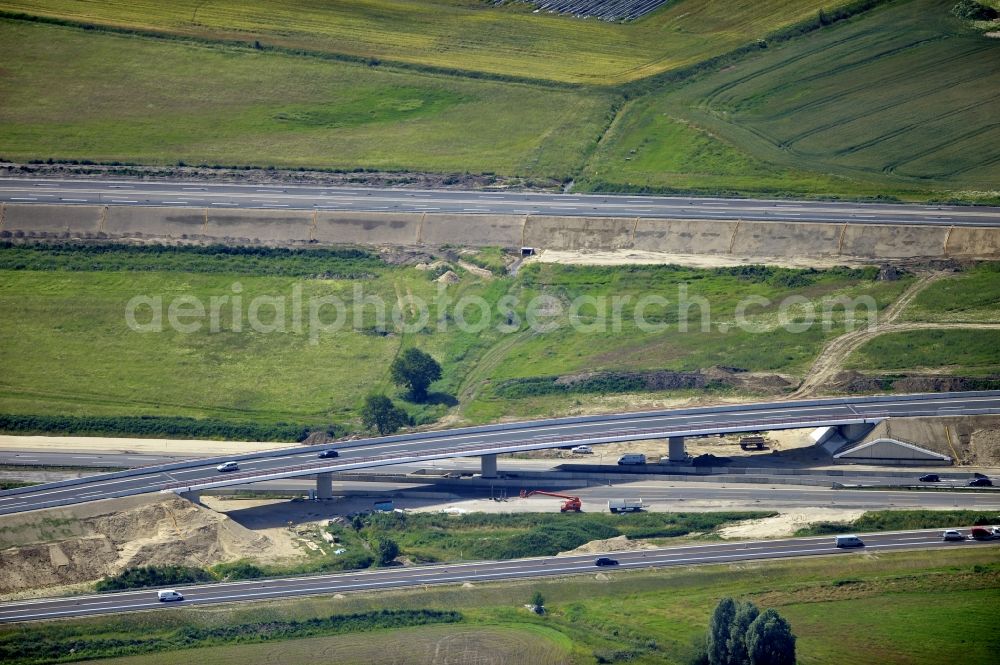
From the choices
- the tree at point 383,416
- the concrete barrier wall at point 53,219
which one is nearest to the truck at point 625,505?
the tree at point 383,416

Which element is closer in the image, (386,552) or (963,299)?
(386,552)

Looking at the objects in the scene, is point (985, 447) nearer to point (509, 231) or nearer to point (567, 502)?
point (567, 502)

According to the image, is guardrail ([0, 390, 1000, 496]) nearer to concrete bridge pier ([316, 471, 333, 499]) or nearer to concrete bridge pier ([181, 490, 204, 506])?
concrete bridge pier ([316, 471, 333, 499])

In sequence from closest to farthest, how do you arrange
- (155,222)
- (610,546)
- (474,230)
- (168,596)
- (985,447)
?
(168,596) → (610,546) → (985,447) → (474,230) → (155,222)

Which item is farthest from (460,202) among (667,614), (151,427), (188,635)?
(188,635)

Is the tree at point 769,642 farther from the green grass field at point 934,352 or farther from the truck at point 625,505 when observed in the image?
the green grass field at point 934,352

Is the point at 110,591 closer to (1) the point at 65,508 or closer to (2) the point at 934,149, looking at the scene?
(1) the point at 65,508
